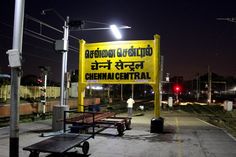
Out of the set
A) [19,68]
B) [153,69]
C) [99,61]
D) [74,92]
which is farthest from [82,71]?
[74,92]

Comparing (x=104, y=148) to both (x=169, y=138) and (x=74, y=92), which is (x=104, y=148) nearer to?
(x=169, y=138)

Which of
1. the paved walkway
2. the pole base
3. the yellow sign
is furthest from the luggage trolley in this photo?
the yellow sign

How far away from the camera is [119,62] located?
1722 cm

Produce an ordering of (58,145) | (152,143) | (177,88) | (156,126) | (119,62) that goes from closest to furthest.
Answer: (58,145), (152,143), (156,126), (119,62), (177,88)

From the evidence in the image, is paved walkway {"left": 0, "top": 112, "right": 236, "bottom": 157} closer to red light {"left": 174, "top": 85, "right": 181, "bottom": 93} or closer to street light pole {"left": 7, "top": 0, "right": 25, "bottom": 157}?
street light pole {"left": 7, "top": 0, "right": 25, "bottom": 157}

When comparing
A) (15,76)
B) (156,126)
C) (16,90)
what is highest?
(15,76)

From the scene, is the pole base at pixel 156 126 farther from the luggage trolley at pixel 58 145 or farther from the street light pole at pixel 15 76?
the street light pole at pixel 15 76

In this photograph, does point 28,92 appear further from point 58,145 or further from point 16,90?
point 16,90

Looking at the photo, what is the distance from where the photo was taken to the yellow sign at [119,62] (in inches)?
659

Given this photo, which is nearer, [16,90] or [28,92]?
[16,90]

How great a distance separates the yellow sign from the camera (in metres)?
16.8

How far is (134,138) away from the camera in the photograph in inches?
573

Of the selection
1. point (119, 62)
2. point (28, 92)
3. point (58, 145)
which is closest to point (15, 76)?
point (58, 145)

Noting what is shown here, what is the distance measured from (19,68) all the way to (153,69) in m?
9.55
